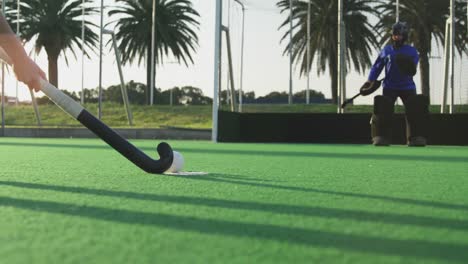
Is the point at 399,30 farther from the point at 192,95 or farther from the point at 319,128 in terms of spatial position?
the point at 192,95

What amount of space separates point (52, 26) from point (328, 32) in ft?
44.4

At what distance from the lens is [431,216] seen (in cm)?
186

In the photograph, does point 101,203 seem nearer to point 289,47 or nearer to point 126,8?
point 289,47

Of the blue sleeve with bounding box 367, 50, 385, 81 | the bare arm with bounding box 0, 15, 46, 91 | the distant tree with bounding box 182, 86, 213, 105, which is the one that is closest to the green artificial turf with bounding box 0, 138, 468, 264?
the bare arm with bounding box 0, 15, 46, 91

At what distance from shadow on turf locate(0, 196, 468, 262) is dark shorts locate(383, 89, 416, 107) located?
671 cm

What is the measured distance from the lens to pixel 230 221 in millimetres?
1734

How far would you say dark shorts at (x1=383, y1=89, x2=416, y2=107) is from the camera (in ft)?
26.5

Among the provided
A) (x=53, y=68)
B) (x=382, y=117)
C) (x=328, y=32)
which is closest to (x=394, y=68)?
(x=382, y=117)

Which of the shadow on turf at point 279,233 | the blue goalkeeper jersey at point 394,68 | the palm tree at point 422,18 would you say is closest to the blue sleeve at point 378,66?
the blue goalkeeper jersey at point 394,68

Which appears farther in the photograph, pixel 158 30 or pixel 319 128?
pixel 158 30

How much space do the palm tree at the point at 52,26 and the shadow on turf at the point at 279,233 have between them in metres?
28.8

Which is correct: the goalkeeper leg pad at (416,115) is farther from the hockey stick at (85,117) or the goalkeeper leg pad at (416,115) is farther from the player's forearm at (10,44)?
the player's forearm at (10,44)

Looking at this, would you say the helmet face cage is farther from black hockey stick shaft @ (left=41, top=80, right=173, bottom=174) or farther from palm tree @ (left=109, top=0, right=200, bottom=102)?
palm tree @ (left=109, top=0, right=200, bottom=102)

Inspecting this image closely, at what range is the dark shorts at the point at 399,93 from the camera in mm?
8068
